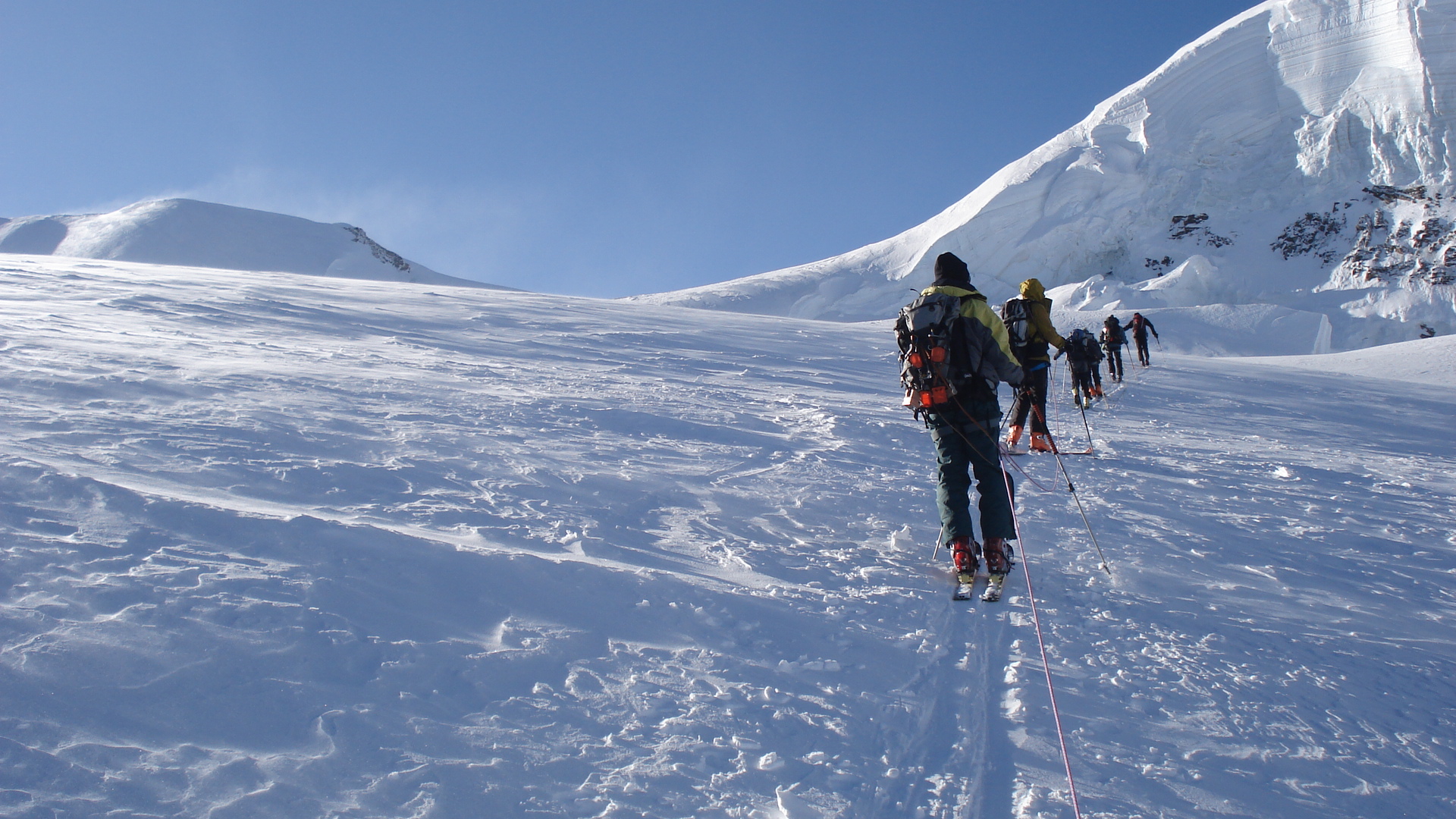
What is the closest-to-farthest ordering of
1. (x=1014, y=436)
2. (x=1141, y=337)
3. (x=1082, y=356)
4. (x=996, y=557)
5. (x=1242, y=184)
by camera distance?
1. (x=996, y=557)
2. (x=1014, y=436)
3. (x=1082, y=356)
4. (x=1141, y=337)
5. (x=1242, y=184)

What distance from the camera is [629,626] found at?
282cm

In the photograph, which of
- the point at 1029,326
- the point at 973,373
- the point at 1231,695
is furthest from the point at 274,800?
the point at 1029,326

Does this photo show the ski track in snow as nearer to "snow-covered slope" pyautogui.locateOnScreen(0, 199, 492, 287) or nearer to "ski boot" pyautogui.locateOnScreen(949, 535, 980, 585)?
"ski boot" pyautogui.locateOnScreen(949, 535, 980, 585)

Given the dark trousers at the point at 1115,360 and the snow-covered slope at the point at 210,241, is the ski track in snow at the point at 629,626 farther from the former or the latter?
the snow-covered slope at the point at 210,241

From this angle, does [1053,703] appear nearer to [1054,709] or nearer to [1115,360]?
[1054,709]

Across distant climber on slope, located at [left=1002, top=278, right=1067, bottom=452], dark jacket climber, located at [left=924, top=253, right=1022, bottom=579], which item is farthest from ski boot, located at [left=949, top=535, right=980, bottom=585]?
distant climber on slope, located at [left=1002, top=278, right=1067, bottom=452]

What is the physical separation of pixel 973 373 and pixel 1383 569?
2.50 m

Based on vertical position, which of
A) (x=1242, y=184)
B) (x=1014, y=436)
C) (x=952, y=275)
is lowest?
(x=1014, y=436)

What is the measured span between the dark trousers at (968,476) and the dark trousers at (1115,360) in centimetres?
1112

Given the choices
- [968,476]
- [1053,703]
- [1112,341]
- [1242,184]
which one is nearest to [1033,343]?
[968,476]

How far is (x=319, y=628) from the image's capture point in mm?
2465

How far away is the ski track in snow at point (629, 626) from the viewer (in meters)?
2.04

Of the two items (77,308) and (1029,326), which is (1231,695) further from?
(77,308)

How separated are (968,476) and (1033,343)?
12.2 feet
